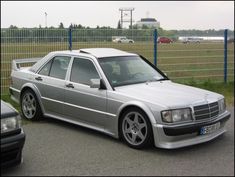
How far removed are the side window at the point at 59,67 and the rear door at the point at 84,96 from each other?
→ 234 mm

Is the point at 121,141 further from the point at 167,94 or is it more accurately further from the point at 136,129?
the point at 167,94

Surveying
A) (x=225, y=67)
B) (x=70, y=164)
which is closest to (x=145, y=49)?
(x=225, y=67)

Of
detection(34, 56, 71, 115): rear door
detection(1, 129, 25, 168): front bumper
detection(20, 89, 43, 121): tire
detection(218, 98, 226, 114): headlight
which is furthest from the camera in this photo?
detection(20, 89, 43, 121): tire

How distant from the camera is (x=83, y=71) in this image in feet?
24.0

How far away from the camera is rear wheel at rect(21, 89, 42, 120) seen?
318 inches

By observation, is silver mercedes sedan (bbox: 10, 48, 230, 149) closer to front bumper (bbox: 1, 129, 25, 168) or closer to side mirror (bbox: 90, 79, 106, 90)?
side mirror (bbox: 90, 79, 106, 90)

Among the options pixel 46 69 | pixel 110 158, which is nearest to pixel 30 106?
pixel 46 69

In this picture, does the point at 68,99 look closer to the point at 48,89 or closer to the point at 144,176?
the point at 48,89

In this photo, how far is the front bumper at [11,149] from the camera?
480 centimetres

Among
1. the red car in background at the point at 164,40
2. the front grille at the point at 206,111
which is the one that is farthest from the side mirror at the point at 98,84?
the red car in background at the point at 164,40

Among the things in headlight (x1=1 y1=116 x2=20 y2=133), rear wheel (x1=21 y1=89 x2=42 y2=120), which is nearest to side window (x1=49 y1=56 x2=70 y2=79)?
rear wheel (x1=21 y1=89 x2=42 y2=120)

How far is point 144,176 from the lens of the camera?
199 inches

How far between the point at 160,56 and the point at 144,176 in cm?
882

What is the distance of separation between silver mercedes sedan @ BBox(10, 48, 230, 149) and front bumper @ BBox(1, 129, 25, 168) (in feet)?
6.18
